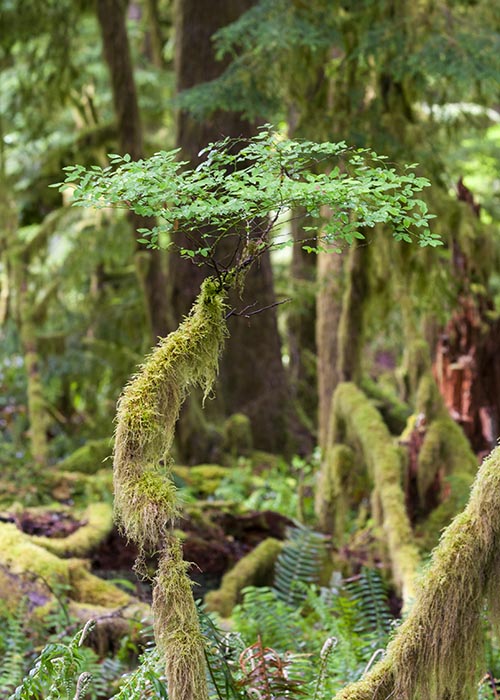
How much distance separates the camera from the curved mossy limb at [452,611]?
2.96m

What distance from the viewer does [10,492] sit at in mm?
8859

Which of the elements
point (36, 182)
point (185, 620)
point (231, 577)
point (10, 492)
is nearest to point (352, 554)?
point (231, 577)

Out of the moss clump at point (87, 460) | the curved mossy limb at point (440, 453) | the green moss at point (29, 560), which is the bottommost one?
the moss clump at point (87, 460)

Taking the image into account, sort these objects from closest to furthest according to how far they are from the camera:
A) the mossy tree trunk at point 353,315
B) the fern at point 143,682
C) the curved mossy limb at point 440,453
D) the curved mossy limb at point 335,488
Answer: the fern at point 143,682
the curved mossy limb at point 440,453
the curved mossy limb at point 335,488
the mossy tree trunk at point 353,315

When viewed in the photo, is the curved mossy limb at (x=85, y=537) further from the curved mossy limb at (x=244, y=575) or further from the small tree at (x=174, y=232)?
the small tree at (x=174, y=232)

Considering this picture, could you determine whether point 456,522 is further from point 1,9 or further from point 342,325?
point 1,9

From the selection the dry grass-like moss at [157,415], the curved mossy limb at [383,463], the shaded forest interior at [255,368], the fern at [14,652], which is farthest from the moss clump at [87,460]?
the dry grass-like moss at [157,415]

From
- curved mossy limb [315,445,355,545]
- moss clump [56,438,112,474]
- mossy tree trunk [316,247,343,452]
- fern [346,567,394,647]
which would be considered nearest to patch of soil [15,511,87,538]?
curved mossy limb [315,445,355,545]

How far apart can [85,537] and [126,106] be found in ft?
16.5

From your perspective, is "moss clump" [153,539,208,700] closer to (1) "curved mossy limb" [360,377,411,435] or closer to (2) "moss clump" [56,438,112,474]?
(2) "moss clump" [56,438,112,474]

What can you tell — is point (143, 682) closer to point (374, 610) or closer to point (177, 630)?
point (177, 630)

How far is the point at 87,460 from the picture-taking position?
10.6 m

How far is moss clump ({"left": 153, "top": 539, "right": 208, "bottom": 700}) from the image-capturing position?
290cm

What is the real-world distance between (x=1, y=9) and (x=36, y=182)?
4173 mm
